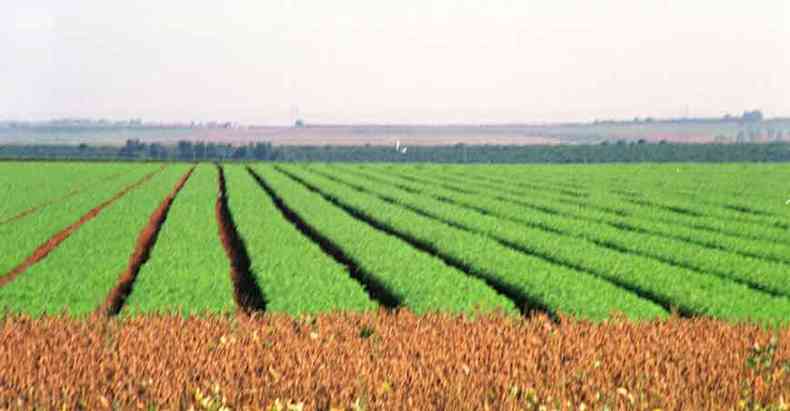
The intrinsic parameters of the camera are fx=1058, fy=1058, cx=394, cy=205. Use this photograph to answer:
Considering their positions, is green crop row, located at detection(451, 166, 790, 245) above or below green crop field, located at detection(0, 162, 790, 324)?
below

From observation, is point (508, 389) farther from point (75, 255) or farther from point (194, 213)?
point (194, 213)

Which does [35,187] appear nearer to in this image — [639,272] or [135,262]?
[135,262]

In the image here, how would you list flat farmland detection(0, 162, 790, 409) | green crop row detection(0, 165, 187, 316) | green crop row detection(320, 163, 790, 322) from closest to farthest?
flat farmland detection(0, 162, 790, 409) < green crop row detection(0, 165, 187, 316) < green crop row detection(320, 163, 790, 322)

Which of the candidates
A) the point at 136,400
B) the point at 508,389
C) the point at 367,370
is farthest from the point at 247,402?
the point at 508,389

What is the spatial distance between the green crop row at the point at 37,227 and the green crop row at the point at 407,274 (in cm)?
642

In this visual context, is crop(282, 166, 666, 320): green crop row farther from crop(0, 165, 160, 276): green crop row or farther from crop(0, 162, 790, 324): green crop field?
crop(0, 165, 160, 276): green crop row

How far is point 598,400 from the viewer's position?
7.57 meters

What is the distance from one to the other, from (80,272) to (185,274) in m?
1.88

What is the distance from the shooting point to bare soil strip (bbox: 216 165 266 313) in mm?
16484

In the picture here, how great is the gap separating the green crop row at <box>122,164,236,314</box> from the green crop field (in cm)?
5

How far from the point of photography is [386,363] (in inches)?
350

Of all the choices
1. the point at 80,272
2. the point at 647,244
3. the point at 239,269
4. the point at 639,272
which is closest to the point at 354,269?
the point at 239,269

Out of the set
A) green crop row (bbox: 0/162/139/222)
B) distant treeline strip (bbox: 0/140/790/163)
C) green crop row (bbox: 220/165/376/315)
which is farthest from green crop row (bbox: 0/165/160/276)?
distant treeline strip (bbox: 0/140/790/163)

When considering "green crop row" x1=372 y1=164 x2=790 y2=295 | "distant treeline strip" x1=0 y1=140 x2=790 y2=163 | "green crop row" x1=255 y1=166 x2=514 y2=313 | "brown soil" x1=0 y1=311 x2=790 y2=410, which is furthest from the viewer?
"distant treeline strip" x1=0 y1=140 x2=790 y2=163
